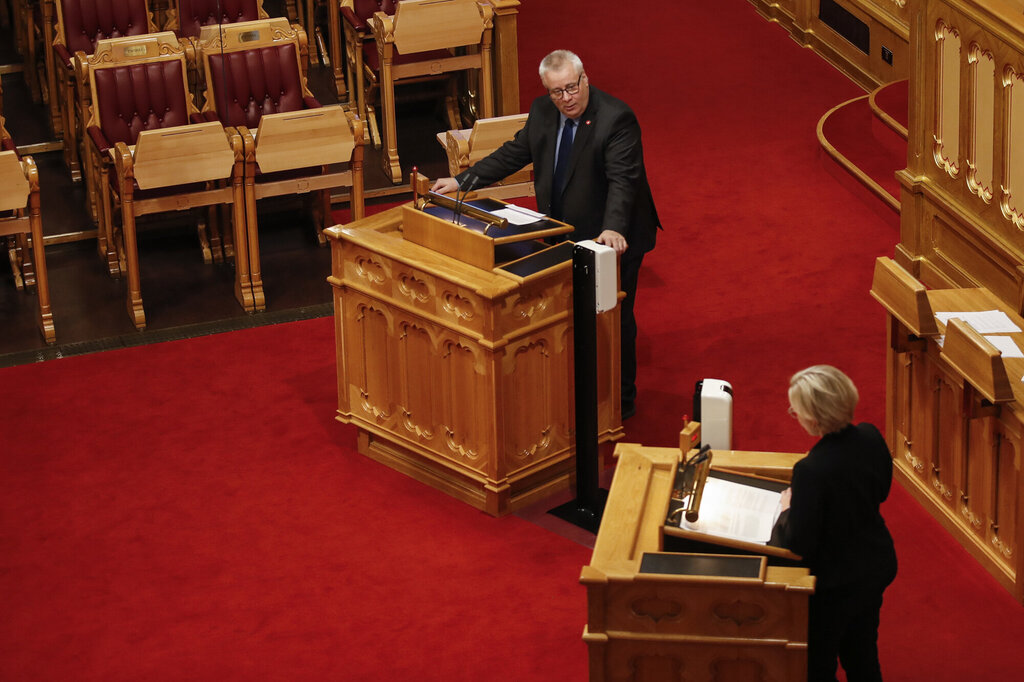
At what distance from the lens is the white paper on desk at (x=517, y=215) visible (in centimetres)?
513

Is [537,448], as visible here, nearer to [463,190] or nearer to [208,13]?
[463,190]

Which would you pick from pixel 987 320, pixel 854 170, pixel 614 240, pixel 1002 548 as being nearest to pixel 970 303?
pixel 987 320

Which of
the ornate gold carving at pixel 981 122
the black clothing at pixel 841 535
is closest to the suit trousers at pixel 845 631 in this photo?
the black clothing at pixel 841 535

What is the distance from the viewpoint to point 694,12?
1048 centimetres

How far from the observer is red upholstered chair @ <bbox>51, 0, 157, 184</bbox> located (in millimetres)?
8102

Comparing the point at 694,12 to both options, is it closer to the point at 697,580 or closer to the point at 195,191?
the point at 195,191

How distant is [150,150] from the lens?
260 inches

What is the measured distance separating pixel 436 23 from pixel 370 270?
2.84 meters

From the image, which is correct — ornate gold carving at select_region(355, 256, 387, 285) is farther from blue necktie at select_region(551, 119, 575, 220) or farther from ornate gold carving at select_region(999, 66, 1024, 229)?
ornate gold carving at select_region(999, 66, 1024, 229)

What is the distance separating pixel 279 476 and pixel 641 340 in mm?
1685

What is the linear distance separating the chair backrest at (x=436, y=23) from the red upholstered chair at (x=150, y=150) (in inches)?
43.6

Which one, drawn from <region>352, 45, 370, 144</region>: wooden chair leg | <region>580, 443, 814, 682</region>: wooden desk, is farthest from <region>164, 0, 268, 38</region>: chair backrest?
<region>580, 443, 814, 682</region>: wooden desk

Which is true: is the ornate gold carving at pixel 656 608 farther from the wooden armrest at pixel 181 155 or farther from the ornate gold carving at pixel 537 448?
the wooden armrest at pixel 181 155

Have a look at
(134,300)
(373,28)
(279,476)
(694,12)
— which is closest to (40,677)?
(279,476)
